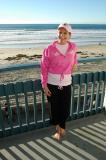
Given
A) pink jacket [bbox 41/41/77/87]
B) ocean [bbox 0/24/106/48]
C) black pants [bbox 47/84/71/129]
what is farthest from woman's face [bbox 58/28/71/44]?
ocean [bbox 0/24/106/48]

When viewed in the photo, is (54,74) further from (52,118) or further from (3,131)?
(3,131)

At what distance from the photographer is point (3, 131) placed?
4586 millimetres

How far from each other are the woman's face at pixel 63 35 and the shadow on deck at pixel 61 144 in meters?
1.49

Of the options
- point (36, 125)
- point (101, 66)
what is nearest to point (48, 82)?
point (36, 125)

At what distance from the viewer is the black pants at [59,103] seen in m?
4.28

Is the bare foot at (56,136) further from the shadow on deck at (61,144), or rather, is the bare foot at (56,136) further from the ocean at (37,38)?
the ocean at (37,38)

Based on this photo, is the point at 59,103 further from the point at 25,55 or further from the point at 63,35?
the point at 25,55

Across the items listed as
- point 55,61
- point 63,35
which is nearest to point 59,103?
point 55,61

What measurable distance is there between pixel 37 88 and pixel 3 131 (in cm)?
83

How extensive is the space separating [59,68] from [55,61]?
0.38 ft

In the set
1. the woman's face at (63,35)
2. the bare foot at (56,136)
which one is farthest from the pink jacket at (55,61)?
the bare foot at (56,136)

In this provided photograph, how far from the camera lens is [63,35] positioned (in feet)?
13.3

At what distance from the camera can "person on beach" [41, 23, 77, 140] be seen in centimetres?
405

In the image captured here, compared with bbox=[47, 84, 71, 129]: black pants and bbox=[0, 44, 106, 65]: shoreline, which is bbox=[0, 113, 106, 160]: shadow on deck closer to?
bbox=[47, 84, 71, 129]: black pants
